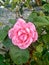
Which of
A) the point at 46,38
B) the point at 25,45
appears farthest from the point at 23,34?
the point at 46,38

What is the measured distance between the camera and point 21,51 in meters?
0.95

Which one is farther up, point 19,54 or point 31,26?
point 31,26

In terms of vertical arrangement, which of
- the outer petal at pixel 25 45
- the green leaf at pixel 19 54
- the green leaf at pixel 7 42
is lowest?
the green leaf at pixel 19 54

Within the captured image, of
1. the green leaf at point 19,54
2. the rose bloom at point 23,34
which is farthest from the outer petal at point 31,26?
the green leaf at point 19,54

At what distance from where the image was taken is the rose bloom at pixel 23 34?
905mm

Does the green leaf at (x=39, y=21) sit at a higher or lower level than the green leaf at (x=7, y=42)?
higher

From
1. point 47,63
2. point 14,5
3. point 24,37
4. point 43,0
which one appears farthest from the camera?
point 43,0

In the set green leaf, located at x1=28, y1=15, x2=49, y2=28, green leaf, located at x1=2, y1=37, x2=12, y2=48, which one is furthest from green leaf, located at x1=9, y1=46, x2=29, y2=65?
green leaf, located at x1=28, y1=15, x2=49, y2=28

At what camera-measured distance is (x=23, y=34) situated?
0.90m

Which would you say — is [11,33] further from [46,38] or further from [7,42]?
[46,38]

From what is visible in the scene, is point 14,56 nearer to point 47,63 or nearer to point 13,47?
point 13,47

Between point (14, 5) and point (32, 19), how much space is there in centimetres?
53

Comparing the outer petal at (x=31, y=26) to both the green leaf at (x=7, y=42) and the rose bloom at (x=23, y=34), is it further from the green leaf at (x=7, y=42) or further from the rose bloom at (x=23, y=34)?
the green leaf at (x=7, y=42)

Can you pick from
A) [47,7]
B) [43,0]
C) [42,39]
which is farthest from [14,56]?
[43,0]
